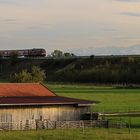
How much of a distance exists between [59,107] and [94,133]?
35.4 feet

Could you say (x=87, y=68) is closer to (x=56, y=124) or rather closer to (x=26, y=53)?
(x=26, y=53)

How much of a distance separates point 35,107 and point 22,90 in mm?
7046

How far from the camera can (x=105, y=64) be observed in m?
155

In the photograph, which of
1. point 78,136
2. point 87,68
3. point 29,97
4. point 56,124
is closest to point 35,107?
point 56,124

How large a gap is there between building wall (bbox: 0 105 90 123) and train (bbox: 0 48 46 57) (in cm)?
10578

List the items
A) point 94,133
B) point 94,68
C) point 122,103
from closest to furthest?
point 94,133 → point 122,103 → point 94,68

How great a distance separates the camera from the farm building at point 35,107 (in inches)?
1989

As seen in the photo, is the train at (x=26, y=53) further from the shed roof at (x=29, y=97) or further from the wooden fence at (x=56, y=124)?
the wooden fence at (x=56, y=124)

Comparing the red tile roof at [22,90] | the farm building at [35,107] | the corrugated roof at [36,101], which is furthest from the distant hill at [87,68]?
the corrugated roof at [36,101]

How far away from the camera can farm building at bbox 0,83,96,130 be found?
50.5 metres

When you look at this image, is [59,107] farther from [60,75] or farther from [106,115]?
[60,75]

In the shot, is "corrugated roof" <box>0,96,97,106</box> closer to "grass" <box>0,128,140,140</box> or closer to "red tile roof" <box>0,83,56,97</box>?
"red tile roof" <box>0,83,56,97</box>

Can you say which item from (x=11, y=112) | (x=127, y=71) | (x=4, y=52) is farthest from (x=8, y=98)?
(x=4, y=52)

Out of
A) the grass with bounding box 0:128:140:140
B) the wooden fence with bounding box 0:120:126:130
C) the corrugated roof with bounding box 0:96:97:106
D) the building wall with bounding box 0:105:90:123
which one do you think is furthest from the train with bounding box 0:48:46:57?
the grass with bounding box 0:128:140:140
